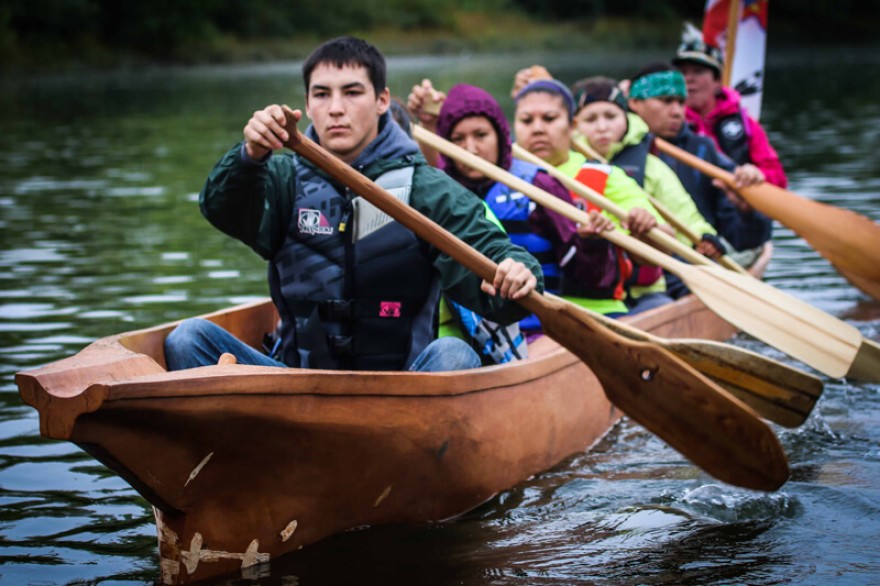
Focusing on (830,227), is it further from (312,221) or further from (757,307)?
(312,221)

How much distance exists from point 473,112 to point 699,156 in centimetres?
301

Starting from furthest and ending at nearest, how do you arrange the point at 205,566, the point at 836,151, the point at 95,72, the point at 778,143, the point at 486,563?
the point at 95,72 → the point at 778,143 → the point at 836,151 → the point at 486,563 → the point at 205,566

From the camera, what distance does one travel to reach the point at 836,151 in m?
17.3

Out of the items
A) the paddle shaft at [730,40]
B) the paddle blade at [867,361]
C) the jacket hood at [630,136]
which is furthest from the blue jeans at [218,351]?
the paddle shaft at [730,40]

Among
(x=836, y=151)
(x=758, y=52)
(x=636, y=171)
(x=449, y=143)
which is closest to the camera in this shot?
(x=449, y=143)

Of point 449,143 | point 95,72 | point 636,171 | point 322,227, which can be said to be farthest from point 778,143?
point 95,72

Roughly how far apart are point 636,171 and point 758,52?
4137 millimetres

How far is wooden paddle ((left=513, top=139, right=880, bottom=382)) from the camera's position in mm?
5887

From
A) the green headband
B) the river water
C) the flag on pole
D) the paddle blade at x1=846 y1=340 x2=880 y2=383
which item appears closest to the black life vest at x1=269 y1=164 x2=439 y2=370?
the river water

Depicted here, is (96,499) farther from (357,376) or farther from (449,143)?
(449,143)

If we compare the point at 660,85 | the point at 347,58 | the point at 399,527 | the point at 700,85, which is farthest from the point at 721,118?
the point at 399,527

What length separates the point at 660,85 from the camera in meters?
8.17

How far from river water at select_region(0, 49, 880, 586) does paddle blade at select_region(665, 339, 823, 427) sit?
31cm

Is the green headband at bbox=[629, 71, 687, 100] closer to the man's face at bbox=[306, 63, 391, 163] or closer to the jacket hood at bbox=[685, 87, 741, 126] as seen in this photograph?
the jacket hood at bbox=[685, 87, 741, 126]
